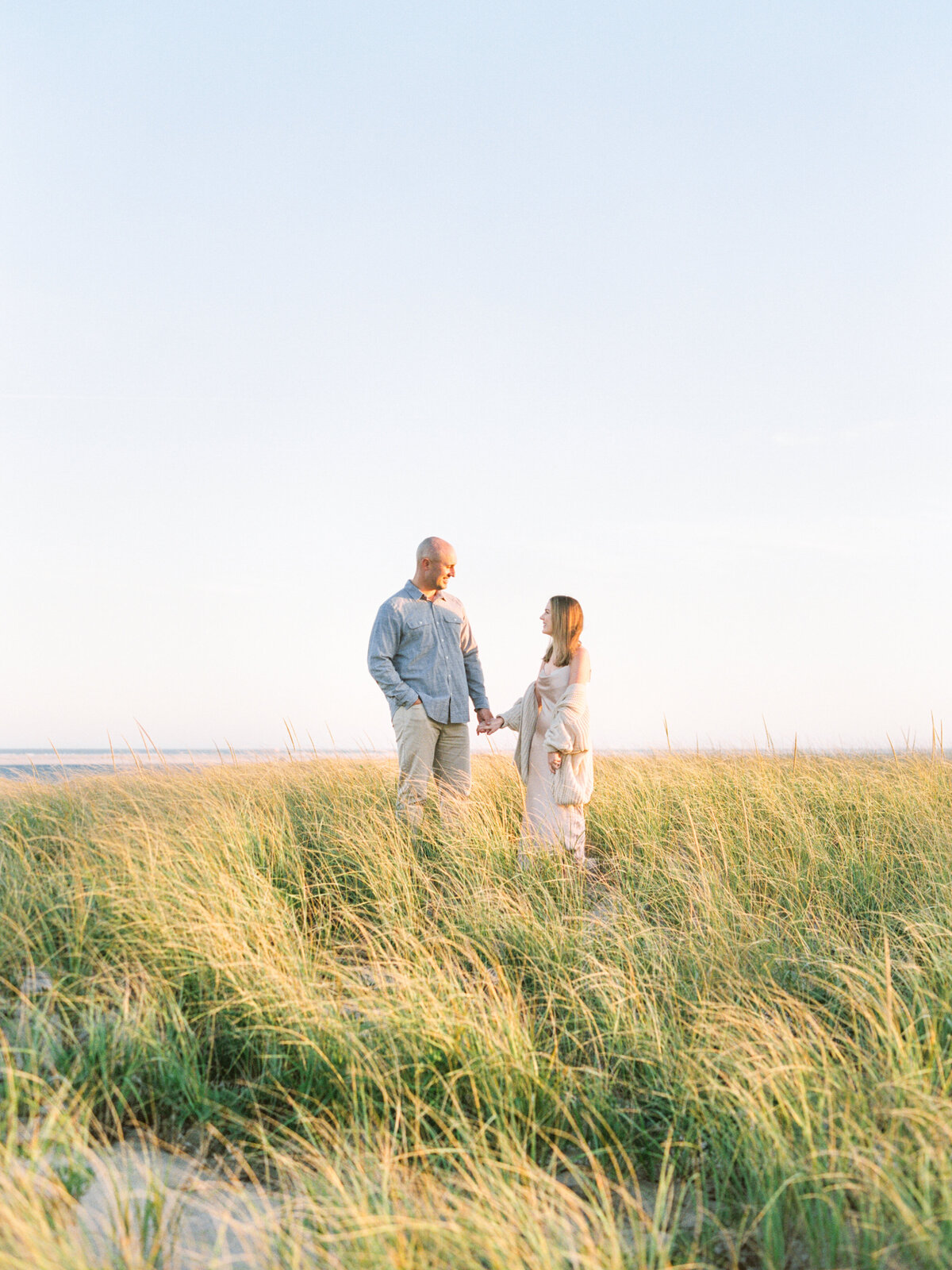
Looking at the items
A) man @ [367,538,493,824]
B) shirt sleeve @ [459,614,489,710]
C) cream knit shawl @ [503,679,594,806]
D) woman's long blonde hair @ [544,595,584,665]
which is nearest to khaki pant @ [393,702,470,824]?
man @ [367,538,493,824]

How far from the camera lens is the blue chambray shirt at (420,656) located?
20.8 ft

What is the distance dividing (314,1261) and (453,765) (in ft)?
14.8

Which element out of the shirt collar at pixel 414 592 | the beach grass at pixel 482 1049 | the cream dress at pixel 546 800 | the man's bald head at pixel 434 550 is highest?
the man's bald head at pixel 434 550

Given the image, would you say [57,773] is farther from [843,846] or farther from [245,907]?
[843,846]

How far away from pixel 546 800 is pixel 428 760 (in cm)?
99

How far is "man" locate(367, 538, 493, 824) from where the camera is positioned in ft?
20.6

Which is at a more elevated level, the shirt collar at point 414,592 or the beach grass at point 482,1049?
the shirt collar at point 414,592

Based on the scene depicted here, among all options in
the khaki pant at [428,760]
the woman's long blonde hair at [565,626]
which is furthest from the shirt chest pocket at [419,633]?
the woman's long blonde hair at [565,626]

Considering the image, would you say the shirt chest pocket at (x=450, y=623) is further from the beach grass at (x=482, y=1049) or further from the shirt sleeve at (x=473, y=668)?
the beach grass at (x=482, y=1049)

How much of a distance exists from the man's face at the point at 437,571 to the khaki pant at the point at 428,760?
869mm

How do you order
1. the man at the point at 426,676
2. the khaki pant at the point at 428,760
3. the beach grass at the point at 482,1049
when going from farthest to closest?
the man at the point at 426,676 → the khaki pant at the point at 428,760 → the beach grass at the point at 482,1049

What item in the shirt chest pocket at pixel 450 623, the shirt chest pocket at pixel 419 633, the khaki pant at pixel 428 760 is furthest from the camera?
the shirt chest pocket at pixel 450 623

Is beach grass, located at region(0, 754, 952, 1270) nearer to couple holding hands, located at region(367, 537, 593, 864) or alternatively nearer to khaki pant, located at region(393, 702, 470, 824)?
couple holding hands, located at region(367, 537, 593, 864)

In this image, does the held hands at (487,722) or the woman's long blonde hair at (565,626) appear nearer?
the woman's long blonde hair at (565,626)
